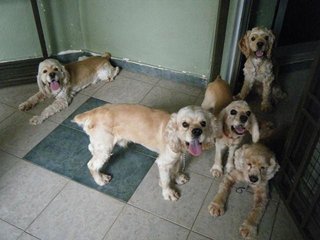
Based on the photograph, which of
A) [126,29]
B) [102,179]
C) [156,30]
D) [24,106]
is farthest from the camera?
[126,29]

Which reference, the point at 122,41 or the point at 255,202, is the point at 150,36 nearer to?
the point at 122,41

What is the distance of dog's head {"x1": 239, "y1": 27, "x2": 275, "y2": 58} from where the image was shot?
9.87ft

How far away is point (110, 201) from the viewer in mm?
2477

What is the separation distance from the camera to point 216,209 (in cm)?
238

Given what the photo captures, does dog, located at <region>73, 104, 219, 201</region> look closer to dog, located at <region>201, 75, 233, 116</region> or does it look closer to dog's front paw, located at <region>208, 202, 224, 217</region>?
dog's front paw, located at <region>208, 202, 224, 217</region>

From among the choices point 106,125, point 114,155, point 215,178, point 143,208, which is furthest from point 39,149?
point 215,178

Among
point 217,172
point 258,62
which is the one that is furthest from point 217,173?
point 258,62

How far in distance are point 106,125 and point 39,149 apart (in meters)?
0.91

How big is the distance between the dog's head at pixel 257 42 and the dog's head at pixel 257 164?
114 cm

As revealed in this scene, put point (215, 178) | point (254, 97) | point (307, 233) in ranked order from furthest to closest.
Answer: point (254, 97), point (215, 178), point (307, 233)

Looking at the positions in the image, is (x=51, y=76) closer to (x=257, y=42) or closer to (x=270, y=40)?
(x=257, y=42)

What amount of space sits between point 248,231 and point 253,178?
1.24ft

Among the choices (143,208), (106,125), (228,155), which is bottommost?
(143,208)

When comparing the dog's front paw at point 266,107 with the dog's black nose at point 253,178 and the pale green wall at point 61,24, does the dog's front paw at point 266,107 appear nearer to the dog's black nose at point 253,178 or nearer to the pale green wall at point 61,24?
the dog's black nose at point 253,178
